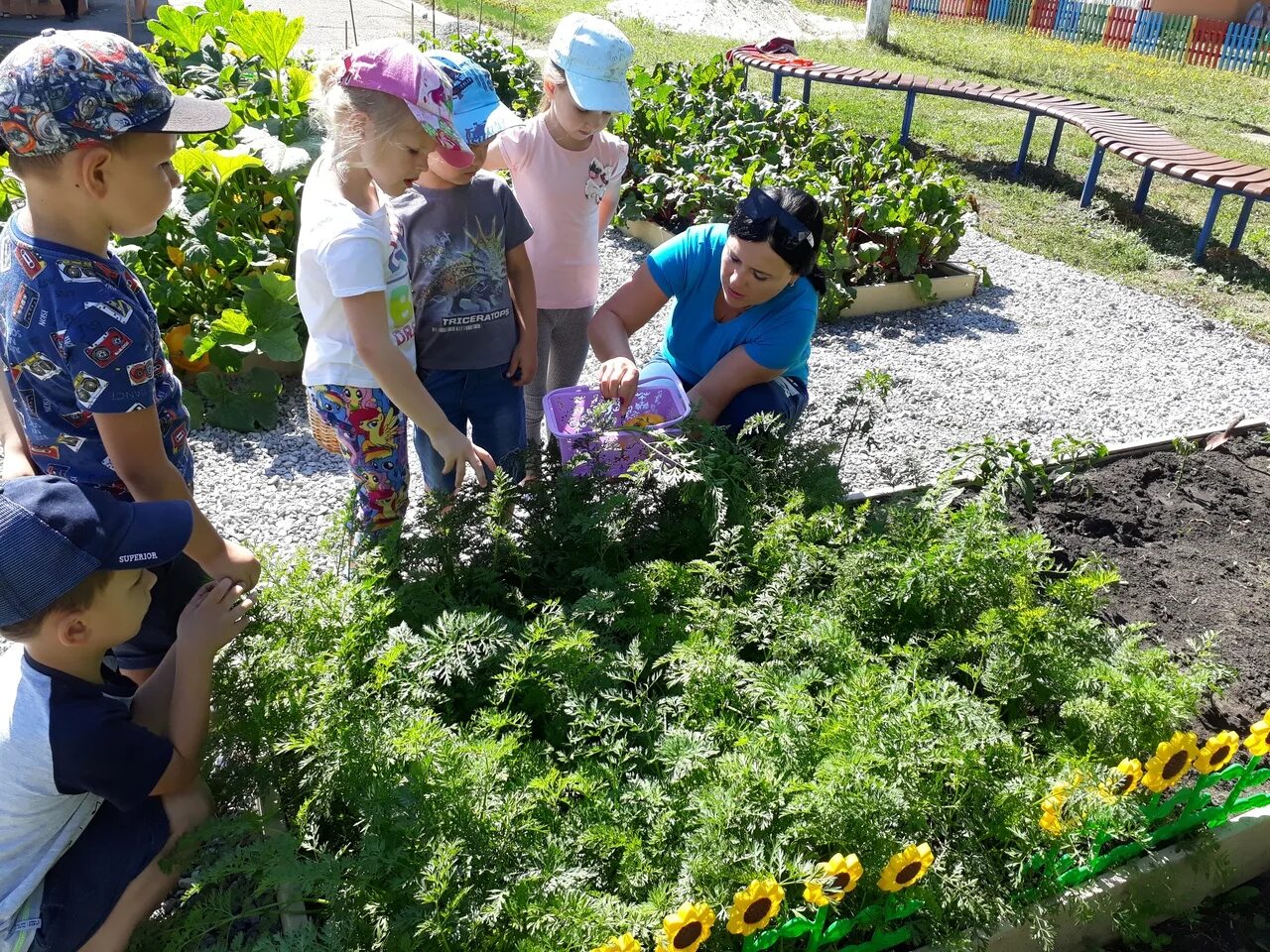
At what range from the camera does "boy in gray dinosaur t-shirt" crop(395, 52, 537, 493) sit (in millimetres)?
2703

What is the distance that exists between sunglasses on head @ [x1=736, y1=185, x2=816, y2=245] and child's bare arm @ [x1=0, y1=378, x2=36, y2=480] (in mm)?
1953

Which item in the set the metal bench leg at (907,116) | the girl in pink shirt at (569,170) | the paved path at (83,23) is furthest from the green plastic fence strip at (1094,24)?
the girl in pink shirt at (569,170)

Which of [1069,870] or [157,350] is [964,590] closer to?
[1069,870]

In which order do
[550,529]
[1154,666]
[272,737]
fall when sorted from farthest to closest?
[550,529] < [1154,666] < [272,737]

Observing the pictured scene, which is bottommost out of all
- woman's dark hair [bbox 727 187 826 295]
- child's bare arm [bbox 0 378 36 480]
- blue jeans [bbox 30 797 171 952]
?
blue jeans [bbox 30 797 171 952]

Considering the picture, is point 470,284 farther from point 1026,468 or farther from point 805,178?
point 805,178

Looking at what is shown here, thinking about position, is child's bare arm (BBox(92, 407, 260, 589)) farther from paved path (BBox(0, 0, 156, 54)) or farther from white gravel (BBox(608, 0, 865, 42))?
white gravel (BBox(608, 0, 865, 42))

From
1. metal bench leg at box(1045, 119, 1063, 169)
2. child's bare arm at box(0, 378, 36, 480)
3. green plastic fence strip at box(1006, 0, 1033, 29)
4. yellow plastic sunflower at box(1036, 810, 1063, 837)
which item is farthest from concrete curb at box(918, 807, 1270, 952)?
green plastic fence strip at box(1006, 0, 1033, 29)

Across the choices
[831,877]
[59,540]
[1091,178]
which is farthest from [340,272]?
[1091,178]

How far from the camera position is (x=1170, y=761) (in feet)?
6.64

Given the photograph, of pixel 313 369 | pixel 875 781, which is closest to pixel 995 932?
pixel 875 781

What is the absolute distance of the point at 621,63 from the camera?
9.84 feet

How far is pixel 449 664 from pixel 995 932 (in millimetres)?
1286

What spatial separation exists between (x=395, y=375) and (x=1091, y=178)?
23.2 ft
